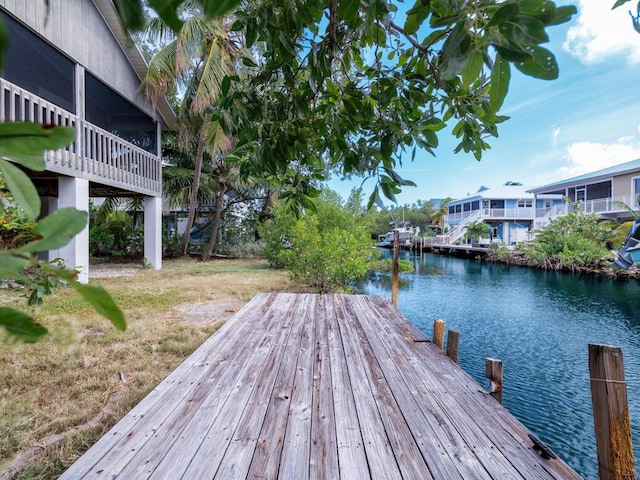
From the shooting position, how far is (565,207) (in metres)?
18.2

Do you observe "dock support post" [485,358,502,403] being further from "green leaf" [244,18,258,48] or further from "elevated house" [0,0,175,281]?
"elevated house" [0,0,175,281]

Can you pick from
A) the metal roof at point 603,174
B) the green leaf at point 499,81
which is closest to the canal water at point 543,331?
the green leaf at point 499,81

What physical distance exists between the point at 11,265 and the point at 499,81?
31.7 inches

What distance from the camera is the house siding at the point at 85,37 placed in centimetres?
459

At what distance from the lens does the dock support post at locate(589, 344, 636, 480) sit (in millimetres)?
1427

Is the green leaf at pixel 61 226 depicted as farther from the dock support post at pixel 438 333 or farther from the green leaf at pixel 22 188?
the dock support post at pixel 438 333

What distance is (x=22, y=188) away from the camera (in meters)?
0.39

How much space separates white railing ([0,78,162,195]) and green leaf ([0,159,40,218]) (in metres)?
3.80

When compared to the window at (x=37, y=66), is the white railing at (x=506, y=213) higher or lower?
lower

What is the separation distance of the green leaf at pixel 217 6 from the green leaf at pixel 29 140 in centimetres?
20

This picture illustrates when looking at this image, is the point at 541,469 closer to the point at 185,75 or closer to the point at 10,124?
the point at 10,124

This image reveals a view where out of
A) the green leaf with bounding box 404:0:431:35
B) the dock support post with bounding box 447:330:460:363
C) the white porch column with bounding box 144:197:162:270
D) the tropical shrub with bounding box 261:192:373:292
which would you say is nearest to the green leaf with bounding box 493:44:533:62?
the green leaf with bounding box 404:0:431:35

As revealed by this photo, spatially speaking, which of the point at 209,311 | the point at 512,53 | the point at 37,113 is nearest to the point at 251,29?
the point at 512,53

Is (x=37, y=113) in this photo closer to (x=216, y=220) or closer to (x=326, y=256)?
(x=326, y=256)
